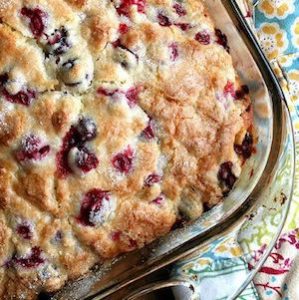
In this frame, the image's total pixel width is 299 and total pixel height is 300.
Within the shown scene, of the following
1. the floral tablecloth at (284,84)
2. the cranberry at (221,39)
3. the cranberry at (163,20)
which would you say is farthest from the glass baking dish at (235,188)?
the floral tablecloth at (284,84)

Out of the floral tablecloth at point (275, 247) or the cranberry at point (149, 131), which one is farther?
the floral tablecloth at point (275, 247)

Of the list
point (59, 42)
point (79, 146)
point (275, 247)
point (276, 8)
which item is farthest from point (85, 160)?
point (276, 8)

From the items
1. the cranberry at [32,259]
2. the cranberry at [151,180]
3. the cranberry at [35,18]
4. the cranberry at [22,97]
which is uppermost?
the cranberry at [35,18]

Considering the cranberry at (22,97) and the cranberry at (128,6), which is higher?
the cranberry at (128,6)

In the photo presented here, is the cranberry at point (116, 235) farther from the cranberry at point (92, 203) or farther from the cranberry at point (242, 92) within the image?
the cranberry at point (242, 92)

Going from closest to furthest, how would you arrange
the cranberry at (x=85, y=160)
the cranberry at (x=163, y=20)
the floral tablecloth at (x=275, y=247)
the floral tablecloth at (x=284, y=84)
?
the cranberry at (x=85, y=160)
the cranberry at (x=163, y=20)
the floral tablecloth at (x=275, y=247)
the floral tablecloth at (x=284, y=84)

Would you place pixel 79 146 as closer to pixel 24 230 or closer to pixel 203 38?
pixel 24 230

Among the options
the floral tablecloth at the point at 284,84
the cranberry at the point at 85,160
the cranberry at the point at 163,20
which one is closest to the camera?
the cranberry at the point at 85,160

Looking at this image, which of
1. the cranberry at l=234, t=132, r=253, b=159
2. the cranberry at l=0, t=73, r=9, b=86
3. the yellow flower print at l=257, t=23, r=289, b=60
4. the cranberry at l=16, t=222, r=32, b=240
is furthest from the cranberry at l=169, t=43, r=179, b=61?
the yellow flower print at l=257, t=23, r=289, b=60
